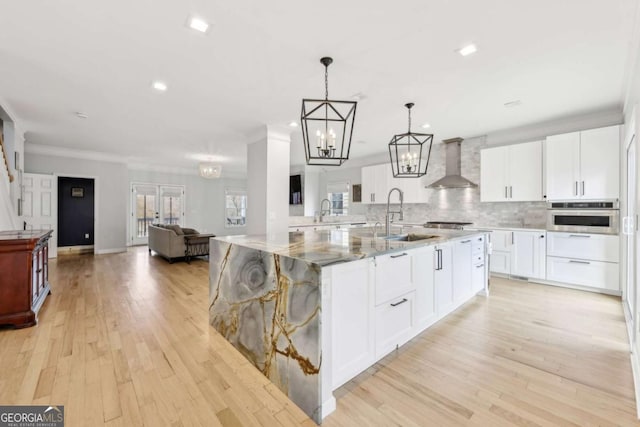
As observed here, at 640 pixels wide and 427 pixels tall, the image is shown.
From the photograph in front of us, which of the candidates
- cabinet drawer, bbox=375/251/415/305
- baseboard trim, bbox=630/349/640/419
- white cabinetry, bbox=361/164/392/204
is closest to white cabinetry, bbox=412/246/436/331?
cabinet drawer, bbox=375/251/415/305

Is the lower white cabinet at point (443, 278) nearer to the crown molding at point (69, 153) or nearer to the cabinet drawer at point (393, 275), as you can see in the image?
the cabinet drawer at point (393, 275)

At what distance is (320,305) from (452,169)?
209 inches

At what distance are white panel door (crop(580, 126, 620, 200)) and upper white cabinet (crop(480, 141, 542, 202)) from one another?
23.9 inches

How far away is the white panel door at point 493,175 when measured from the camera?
508cm

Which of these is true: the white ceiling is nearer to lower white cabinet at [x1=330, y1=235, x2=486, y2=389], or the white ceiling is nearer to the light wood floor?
lower white cabinet at [x1=330, y1=235, x2=486, y2=389]

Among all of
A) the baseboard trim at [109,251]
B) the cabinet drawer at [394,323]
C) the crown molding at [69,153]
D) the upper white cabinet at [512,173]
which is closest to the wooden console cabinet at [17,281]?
the cabinet drawer at [394,323]

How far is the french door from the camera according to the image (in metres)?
9.06

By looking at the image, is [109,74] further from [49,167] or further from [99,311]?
[49,167]

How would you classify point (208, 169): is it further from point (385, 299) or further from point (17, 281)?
point (385, 299)

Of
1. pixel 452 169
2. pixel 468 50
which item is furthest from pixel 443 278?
pixel 452 169

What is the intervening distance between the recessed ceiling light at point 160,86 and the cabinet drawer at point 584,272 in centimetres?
588

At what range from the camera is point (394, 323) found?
7.32ft

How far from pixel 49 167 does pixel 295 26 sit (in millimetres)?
7756

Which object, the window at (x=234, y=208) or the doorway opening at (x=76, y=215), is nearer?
the doorway opening at (x=76, y=215)
